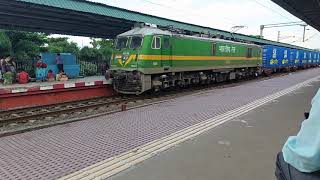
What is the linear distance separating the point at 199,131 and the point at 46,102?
8.69 metres

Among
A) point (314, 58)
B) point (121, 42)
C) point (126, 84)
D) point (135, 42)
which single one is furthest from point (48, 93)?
point (314, 58)

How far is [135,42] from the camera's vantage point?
664 inches

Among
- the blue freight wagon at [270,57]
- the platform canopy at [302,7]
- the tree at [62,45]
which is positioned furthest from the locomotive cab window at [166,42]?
the blue freight wagon at [270,57]

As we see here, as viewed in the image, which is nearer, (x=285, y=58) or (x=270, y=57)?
(x=270, y=57)

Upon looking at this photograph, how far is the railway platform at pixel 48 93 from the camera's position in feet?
45.6

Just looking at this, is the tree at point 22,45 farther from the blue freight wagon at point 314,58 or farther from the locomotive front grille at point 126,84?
the blue freight wagon at point 314,58

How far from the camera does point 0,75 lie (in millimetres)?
18688

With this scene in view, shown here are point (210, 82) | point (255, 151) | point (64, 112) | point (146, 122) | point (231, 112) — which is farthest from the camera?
point (210, 82)

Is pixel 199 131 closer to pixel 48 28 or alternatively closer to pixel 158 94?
pixel 158 94

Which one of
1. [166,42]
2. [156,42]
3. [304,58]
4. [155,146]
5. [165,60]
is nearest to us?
[155,146]

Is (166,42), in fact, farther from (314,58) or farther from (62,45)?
(314,58)

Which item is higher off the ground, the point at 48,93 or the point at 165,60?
the point at 165,60

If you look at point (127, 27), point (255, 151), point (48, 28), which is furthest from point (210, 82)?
point (255, 151)

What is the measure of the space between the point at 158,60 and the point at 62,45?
22262 mm
